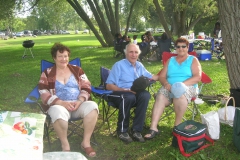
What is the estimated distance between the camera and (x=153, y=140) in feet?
10.2

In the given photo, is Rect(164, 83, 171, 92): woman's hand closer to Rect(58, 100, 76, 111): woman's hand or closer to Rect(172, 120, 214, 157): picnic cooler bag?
Rect(172, 120, 214, 157): picnic cooler bag

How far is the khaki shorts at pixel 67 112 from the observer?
2.62 metres

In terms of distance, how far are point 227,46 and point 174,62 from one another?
0.75m

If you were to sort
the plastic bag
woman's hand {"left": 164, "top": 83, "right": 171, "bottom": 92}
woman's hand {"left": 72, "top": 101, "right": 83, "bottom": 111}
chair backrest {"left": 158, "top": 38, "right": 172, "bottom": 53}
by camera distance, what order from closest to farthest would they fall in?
woman's hand {"left": 72, "top": 101, "right": 83, "bottom": 111} < the plastic bag < woman's hand {"left": 164, "top": 83, "right": 171, "bottom": 92} < chair backrest {"left": 158, "top": 38, "right": 172, "bottom": 53}

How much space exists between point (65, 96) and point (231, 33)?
2261 millimetres

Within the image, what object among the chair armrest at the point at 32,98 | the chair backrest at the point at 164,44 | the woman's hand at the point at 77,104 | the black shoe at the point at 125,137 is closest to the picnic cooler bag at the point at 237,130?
the black shoe at the point at 125,137

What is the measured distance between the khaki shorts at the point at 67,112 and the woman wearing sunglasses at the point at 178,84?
0.81 metres

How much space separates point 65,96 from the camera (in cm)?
301

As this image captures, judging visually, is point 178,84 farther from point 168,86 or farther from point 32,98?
point 32,98

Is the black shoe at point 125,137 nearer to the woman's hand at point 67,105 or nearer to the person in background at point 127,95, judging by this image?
the person in background at point 127,95

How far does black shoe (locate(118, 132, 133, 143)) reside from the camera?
3.05 m

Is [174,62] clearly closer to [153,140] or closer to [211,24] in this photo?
[153,140]

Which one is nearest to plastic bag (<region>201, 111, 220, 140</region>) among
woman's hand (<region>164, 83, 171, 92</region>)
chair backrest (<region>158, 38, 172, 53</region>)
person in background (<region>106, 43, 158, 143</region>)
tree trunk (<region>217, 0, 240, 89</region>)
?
woman's hand (<region>164, 83, 171, 92</region>)

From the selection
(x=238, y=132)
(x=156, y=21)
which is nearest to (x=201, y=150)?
(x=238, y=132)
